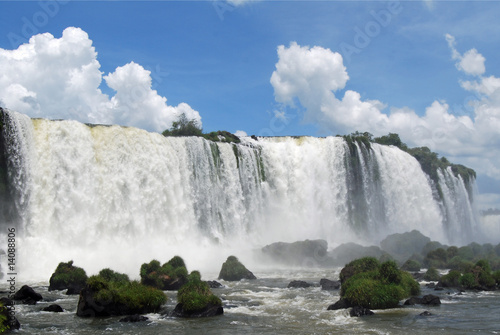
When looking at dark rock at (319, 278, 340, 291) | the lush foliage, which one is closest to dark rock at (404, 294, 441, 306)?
dark rock at (319, 278, 340, 291)

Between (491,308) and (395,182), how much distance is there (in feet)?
122

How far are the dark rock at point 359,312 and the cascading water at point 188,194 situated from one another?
620 inches

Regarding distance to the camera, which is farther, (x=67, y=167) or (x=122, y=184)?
(x=122, y=184)

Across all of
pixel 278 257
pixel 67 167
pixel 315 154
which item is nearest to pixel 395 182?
pixel 315 154

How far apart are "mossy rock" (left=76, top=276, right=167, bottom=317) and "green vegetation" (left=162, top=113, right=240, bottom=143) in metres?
30.8

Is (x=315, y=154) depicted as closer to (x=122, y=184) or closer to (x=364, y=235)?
(x=364, y=235)

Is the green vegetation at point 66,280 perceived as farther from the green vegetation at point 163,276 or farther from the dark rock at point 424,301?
the dark rock at point 424,301

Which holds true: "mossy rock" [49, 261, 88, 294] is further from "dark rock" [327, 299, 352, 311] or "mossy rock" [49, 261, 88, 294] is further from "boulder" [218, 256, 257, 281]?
"dark rock" [327, 299, 352, 311]

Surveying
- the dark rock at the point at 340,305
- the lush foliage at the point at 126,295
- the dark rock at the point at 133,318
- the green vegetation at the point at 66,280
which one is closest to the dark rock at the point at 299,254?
the green vegetation at the point at 66,280

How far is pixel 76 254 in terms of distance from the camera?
29.8 meters

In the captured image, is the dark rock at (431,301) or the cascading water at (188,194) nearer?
the dark rock at (431,301)

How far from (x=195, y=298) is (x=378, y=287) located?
694 cm

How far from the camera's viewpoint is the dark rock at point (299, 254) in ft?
124

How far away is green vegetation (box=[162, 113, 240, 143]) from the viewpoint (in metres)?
48.9
